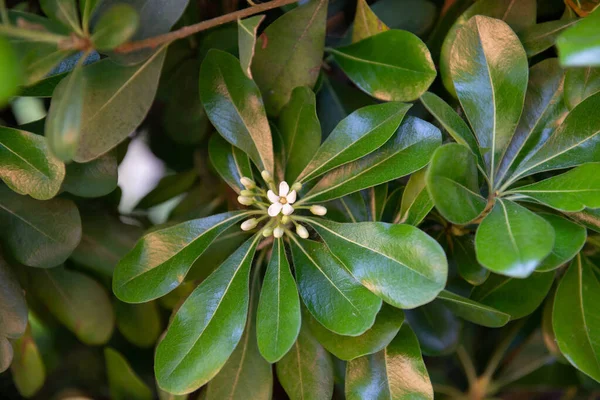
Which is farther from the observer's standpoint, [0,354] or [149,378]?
[149,378]

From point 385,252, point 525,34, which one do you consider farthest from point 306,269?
point 525,34

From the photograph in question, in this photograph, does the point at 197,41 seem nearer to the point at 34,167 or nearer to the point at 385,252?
the point at 34,167

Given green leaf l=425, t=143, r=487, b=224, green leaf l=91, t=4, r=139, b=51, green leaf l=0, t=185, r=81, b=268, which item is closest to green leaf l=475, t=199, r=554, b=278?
green leaf l=425, t=143, r=487, b=224

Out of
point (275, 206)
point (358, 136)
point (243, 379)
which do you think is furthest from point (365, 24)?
point (243, 379)

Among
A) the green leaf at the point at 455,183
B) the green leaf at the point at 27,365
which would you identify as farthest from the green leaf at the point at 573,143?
the green leaf at the point at 27,365

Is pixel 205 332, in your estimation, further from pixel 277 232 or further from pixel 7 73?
pixel 7 73

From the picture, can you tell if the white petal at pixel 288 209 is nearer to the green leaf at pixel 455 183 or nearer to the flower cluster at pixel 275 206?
the flower cluster at pixel 275 206
